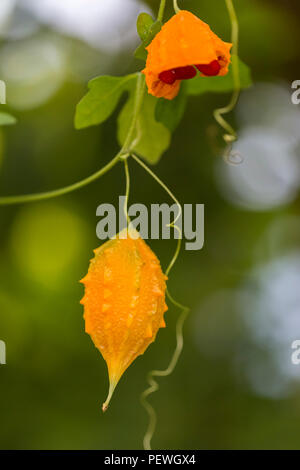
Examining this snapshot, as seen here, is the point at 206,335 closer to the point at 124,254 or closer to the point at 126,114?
the point at 126,114

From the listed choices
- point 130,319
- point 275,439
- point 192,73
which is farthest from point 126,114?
point 275,439

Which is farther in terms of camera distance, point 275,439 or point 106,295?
point 275,439
